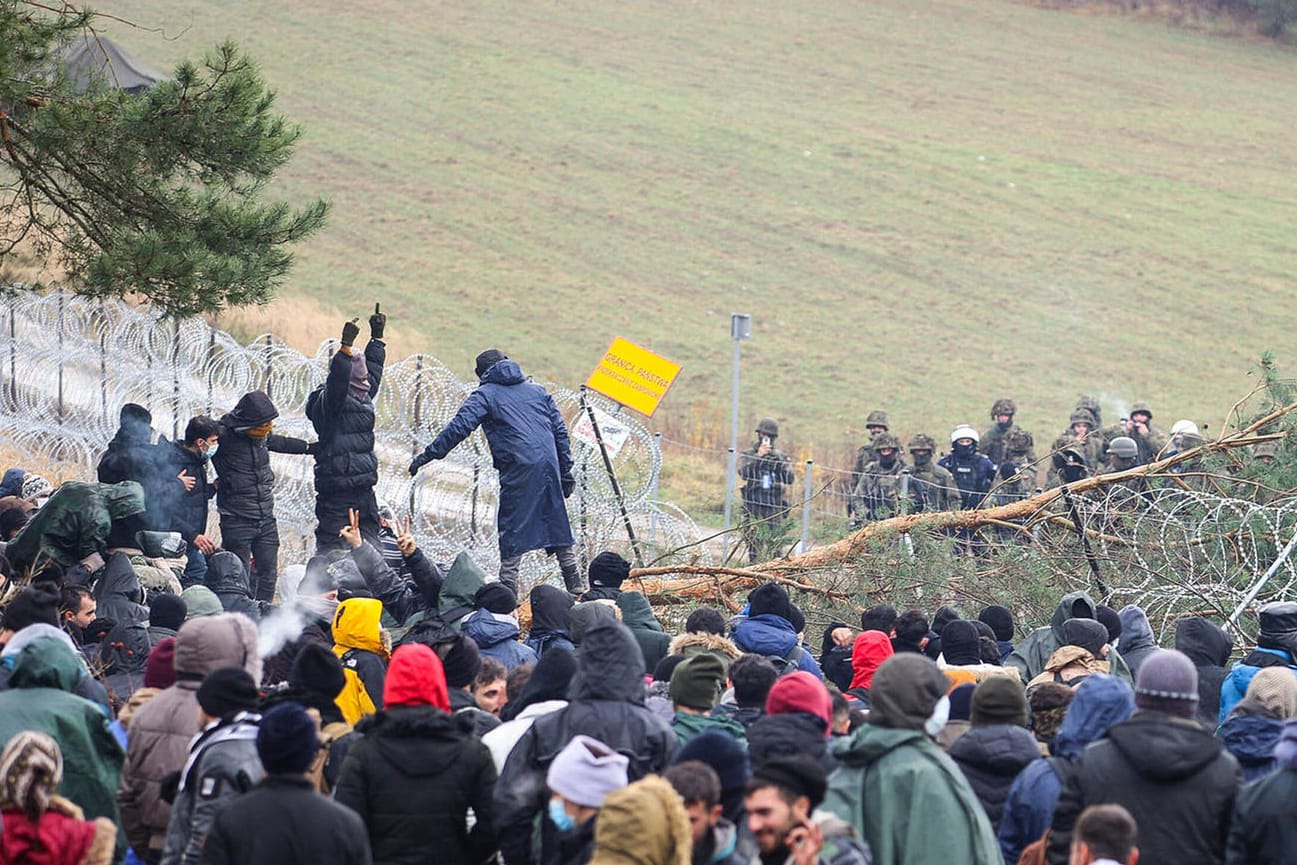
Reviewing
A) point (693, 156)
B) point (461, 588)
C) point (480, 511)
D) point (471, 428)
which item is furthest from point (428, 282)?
point (461, 588)

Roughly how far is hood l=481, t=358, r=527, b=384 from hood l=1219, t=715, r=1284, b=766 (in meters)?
6.21

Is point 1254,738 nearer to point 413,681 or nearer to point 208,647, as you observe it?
point 413,681

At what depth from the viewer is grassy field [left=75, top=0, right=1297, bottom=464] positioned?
105 feet

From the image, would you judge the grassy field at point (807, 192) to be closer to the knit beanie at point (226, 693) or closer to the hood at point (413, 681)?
the knit beanie at point (226, 693)

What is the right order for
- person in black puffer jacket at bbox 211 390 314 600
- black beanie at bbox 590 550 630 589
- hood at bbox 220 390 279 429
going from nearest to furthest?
1. black beanie at bbox 590 550 630 589
2. hood at bbox 220 390 279 429
3. person in black puffer jacket at bbox 211 390 314 600

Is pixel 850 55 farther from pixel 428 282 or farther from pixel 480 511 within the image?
pixel 480 511

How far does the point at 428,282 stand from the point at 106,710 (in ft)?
93.7

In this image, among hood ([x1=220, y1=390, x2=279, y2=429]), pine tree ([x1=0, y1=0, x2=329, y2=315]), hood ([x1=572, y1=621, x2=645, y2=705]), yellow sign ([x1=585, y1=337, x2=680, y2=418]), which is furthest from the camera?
yellow sign ([x1=585, y1=337, x2=680, y2=418])

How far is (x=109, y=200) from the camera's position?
10094 millimetres

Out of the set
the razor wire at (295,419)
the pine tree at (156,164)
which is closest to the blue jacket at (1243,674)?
the razor wire at (295,419)

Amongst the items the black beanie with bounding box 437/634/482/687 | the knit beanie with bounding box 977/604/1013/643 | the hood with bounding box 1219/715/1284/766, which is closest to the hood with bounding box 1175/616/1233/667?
the knit beanie with bounding box 977/604/1013/643

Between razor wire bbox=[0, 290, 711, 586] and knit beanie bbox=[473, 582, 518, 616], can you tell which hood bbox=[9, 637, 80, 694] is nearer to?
knit beanie bbox=[473, 582, 518, 616]

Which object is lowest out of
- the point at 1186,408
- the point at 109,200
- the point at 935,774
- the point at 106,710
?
the point at 1186,408

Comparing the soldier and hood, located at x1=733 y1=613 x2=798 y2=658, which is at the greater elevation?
hood, located at x1=733 y1=613 x2=798 y2=658
